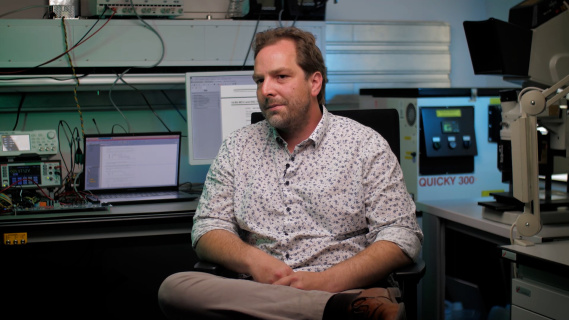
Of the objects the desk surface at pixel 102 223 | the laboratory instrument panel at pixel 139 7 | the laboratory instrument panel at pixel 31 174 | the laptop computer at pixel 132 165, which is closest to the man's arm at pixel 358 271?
the desk surface at pixel 102 223

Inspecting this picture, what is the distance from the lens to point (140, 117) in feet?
9.59

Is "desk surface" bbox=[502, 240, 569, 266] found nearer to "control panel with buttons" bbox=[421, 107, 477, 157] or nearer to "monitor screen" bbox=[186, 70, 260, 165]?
"control panel with buttons" bbox=[421, 107, 477, 157]

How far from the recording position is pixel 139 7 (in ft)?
8.55

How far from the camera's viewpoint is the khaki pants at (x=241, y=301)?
143 cm

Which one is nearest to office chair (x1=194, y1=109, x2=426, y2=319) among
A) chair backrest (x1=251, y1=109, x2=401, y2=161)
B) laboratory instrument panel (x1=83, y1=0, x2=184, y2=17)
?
chair backrest (x1=251, y1=109, x2=401, y2=161)

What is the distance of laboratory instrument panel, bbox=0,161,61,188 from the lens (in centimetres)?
235

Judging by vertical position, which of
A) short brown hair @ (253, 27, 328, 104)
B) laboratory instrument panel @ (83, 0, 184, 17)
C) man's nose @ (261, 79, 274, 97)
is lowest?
man's nose @ (261, 79, 274, 97)

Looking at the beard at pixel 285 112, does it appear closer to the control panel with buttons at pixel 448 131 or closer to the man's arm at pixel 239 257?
the man's arm at pixel 239 257

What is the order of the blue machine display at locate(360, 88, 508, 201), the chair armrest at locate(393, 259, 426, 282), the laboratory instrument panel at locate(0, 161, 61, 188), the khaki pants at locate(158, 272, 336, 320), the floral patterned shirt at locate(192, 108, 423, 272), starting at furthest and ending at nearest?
the blue machine display at locate(360, 88, 508, 201) → the laboratory instrument panel at locate(0, 161, 61, 188) → the floral patterned shirt at locate(192, 108, 423, 272) → the chair armrest at locate(393, 259, 426, 282) → the khaki pants at locate(158, 272, 336, 320)

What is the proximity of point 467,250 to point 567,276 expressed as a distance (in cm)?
128

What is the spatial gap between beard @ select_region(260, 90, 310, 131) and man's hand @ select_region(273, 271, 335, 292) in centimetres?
51

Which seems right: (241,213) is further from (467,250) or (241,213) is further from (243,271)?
(467,250)

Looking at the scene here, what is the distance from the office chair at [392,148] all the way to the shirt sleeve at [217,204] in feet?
0.46

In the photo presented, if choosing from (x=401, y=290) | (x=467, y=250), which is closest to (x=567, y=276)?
(x=401, y=290)
